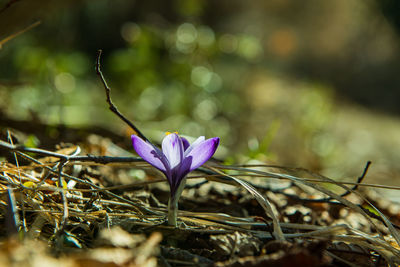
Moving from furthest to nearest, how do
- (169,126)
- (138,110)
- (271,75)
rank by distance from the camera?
(271,75)
(138,110)
(169,126)

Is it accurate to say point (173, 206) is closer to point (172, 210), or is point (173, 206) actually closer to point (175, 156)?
point (172, 210)

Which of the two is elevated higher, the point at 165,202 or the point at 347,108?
the point at 347,108

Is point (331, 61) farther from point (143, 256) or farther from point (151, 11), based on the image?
point (143, 256)

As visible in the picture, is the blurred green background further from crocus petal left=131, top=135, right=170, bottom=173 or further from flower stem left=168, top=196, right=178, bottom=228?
flower stem left=168, top=196, right=178, bottom=228

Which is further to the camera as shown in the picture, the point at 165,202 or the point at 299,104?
the point at 299,104

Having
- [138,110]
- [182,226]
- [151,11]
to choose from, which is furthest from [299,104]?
[182,226]

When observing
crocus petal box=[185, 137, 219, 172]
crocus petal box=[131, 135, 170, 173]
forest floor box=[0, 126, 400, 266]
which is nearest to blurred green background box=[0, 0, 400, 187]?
forest floor box=[0, 126, 400, 266]

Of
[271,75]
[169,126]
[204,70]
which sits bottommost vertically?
[169,126]
